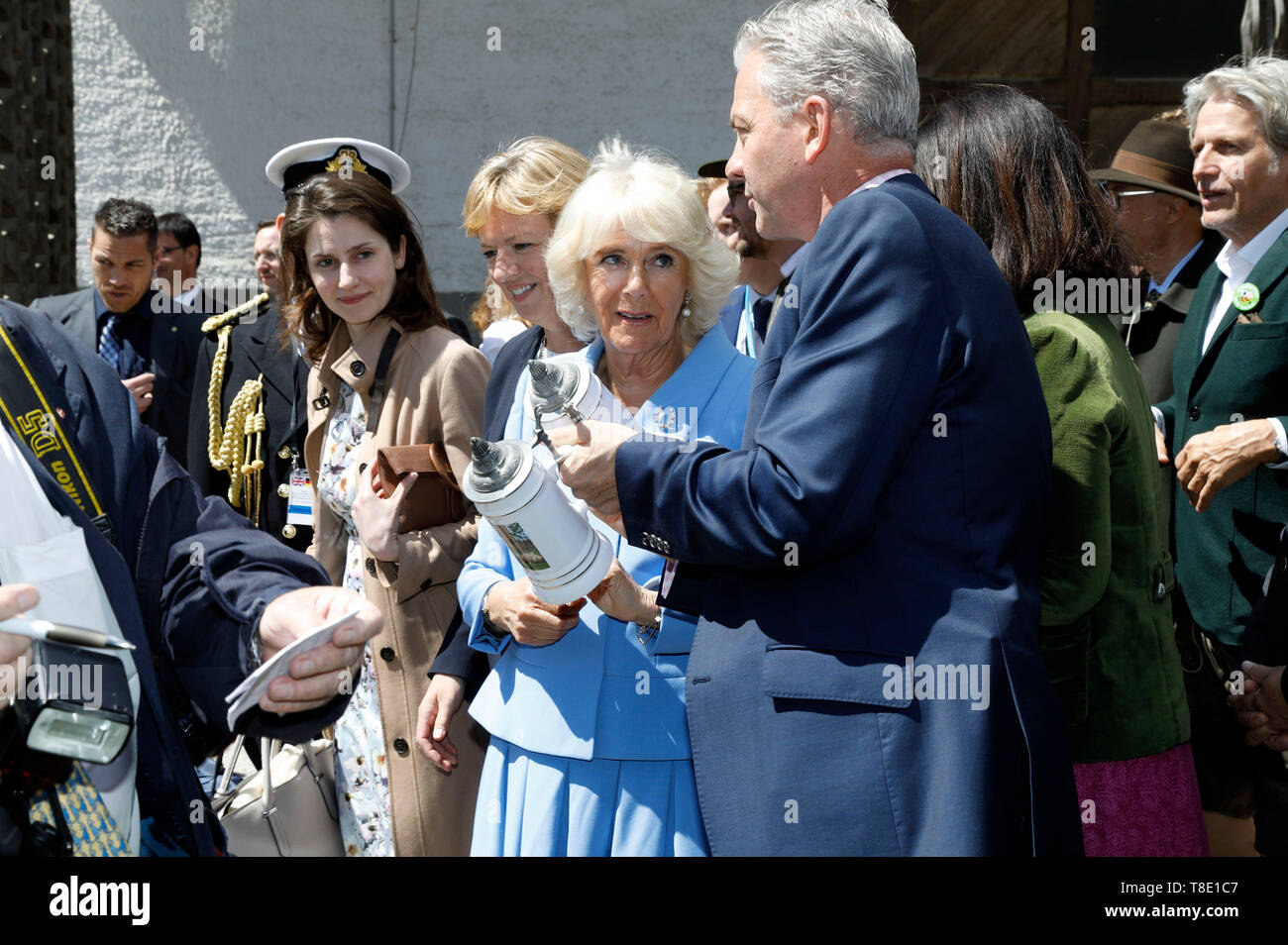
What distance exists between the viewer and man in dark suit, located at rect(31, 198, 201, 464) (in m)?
5.47

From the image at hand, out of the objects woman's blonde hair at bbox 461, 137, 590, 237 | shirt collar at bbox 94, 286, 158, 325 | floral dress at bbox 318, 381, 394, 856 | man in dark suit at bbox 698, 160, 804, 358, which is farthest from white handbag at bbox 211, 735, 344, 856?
shirt collar at bbox 94, 286, 158, 325

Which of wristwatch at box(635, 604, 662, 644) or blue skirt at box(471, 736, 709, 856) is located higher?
wristwatch at box(635, 604, 662, 644)

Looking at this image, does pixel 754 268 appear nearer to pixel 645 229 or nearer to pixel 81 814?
pixel 645 229

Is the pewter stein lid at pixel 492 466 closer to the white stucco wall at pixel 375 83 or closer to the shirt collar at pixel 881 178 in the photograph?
the shirt collar at pixel 881 178

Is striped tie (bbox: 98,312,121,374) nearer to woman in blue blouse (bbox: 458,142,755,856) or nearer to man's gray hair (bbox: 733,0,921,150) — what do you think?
woman in blue blouse (bbox: 458,142,755,856)

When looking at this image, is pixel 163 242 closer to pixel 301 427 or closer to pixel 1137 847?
pixel 301 427

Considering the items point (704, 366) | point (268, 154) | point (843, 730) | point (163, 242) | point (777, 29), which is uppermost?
point (268, 154)

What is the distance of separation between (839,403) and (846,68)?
1.89 feet

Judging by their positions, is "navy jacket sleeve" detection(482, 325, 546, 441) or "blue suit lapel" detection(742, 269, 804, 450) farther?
"navy jacket sleeve" detection(482, 325, 546, 441)

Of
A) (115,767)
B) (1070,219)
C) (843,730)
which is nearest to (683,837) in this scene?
(843,730)

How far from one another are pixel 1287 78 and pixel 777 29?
2.08 m

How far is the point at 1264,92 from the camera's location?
3.44m

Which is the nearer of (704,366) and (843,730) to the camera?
(843,730)
